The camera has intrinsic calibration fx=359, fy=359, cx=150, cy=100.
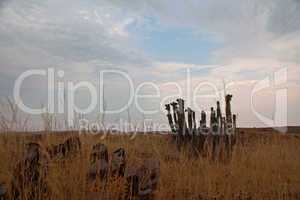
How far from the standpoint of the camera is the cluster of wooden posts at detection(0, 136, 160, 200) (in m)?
3.59

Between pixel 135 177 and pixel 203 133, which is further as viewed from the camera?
pixel 203 133

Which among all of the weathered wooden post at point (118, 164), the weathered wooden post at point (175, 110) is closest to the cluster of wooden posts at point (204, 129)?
the weathered wooden post at point (175, 110)

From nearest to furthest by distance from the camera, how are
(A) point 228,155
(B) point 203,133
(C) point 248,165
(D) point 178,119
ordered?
(C) point 248,165
(A) point 228,155
(B) point 203,133
(D) point 178,119

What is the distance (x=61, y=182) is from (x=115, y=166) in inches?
23.6

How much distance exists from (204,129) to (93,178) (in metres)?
5.45

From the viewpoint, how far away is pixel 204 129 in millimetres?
8930

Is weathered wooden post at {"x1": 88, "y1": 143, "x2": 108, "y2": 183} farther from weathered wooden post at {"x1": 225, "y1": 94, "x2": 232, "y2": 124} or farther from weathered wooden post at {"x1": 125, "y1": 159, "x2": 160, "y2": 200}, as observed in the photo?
weathered wooden post at {"x1": 225, "y1": 94, "x2": 232, "y2": 124}

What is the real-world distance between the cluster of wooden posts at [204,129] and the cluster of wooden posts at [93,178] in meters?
3.88

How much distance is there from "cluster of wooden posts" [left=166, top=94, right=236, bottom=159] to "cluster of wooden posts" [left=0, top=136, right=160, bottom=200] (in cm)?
388

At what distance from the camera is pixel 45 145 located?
186 inches

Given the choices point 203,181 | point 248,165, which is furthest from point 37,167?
point 248,165

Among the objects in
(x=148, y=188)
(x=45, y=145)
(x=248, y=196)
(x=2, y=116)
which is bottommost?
(x=248, y=196)

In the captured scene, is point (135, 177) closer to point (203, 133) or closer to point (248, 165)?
point (248, 165)

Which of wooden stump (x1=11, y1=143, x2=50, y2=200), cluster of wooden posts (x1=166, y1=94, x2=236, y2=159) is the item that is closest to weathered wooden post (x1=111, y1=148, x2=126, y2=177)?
wooden stump (x1=11, y1=143, x2=50, y2=200)
